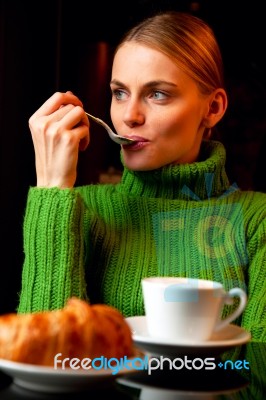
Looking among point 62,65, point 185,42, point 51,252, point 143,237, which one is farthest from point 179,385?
point 62,65

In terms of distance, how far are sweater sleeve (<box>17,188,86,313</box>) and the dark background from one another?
0.73 m

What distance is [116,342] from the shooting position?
45cm

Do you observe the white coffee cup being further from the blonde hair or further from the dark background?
the dark background

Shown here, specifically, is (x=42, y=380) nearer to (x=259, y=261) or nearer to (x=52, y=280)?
(x=52, y=280)

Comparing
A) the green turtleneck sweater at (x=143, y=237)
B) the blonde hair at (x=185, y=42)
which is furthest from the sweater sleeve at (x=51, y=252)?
the blonde hair at (x=185, y=42)

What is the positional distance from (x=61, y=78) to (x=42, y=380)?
1116mm

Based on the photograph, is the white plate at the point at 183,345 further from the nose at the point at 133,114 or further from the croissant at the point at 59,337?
the nose at the point at 133,114

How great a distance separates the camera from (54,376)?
42 cm

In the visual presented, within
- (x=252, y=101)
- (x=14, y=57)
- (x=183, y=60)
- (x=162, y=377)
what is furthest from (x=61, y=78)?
(x=162, y=377)

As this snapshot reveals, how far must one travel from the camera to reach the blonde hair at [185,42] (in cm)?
90

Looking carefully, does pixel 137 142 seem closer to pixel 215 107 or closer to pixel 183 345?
pixel 215 107

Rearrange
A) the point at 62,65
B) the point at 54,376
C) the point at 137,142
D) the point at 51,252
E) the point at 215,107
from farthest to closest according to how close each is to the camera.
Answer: the point at 62,65 < the point at 215,107 < the point at 137,142 < the point at 51,252 < the point at 54,376

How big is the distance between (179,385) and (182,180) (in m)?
0.48

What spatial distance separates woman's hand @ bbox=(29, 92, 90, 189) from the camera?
2.65ft
